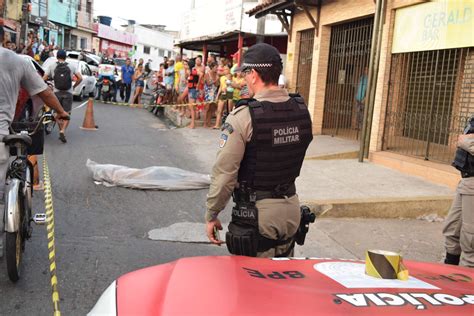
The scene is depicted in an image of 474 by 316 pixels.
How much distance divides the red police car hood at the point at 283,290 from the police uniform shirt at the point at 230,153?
651 mm

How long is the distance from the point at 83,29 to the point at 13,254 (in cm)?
5219

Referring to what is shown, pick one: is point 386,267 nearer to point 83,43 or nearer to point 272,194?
point 272,194

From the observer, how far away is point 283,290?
1.86 m

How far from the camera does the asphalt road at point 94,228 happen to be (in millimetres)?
3973

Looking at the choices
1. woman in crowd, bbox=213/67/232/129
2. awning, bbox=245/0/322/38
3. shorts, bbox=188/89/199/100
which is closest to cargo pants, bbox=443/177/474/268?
awning, bbox=245/0/322/38

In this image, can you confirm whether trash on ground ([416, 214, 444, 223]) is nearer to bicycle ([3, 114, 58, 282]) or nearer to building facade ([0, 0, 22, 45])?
bicycle ([3, 114, 58, 282])

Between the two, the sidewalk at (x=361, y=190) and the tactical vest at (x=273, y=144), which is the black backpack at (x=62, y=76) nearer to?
the sidewalk at (x=361, y=190)

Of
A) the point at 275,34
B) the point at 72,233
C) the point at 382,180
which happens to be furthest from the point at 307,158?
the point at 275,34

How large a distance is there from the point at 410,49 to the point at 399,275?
8.15m

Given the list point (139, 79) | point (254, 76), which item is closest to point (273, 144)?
point (254, 76)

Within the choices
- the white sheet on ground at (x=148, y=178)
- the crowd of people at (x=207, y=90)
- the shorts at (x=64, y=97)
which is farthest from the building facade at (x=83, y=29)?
the white sheet on ground at (x=148, y=178)

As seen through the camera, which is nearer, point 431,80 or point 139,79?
point 431,80

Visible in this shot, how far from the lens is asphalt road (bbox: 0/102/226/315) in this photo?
3973 millimetres

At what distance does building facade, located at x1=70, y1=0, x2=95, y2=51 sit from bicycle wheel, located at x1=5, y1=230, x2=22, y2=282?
49.4 m
